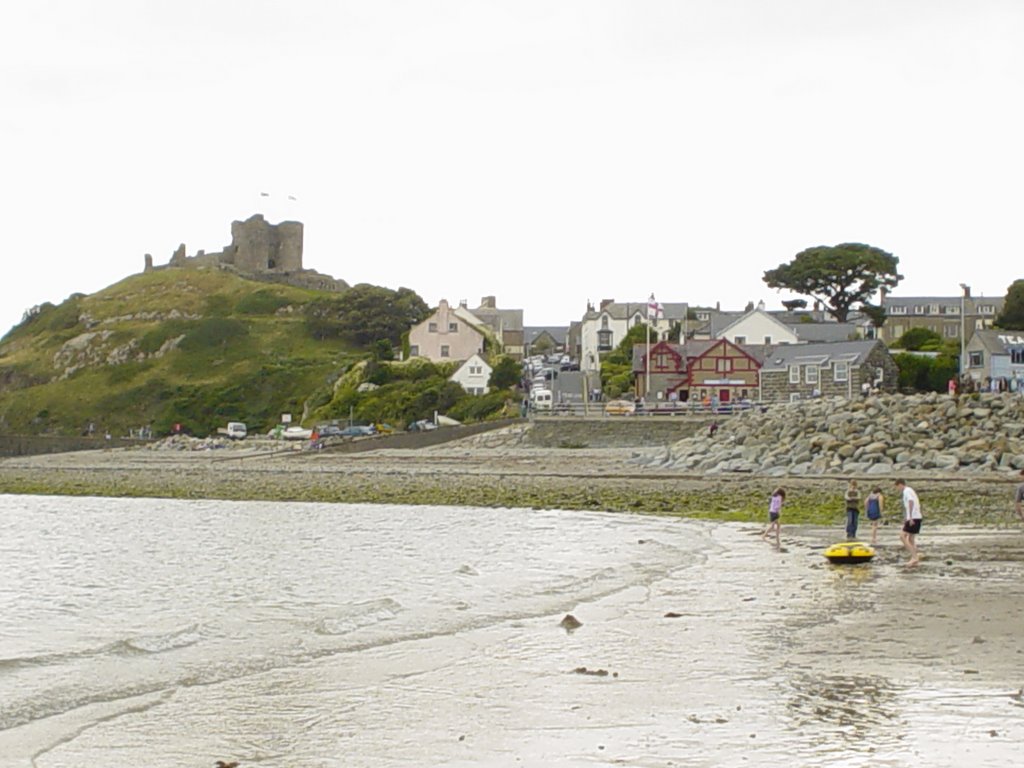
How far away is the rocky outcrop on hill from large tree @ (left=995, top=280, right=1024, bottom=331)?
→ 37221 millimetres

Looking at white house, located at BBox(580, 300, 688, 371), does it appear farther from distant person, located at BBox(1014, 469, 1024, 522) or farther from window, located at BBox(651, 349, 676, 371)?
distant person, located at BBox(1014, 469, 1024, 522)

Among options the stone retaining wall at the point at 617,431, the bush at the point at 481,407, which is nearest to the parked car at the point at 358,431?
the bush at the point at 481,407

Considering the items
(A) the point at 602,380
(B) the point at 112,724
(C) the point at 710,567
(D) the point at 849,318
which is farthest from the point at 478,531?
(D) the point at 849,318

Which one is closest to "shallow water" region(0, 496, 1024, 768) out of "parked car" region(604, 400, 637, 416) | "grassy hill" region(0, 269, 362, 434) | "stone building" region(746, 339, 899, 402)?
"parked car" region(604, 400, 637, 416)

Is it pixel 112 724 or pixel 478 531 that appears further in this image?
pixel 478 531

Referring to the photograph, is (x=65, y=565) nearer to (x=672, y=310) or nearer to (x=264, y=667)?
(x=264, y=667)

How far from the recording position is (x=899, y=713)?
10578 mm

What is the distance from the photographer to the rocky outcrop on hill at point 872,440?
36.9m

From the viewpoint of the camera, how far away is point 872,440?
1570 inches

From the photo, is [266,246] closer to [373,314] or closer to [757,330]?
[373,314]

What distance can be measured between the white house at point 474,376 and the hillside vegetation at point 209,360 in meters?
1.27

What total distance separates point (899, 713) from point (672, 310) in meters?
97.2

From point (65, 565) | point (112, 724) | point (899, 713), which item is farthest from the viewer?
point (65, 565)

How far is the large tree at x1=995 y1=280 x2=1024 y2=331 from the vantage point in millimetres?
78938
